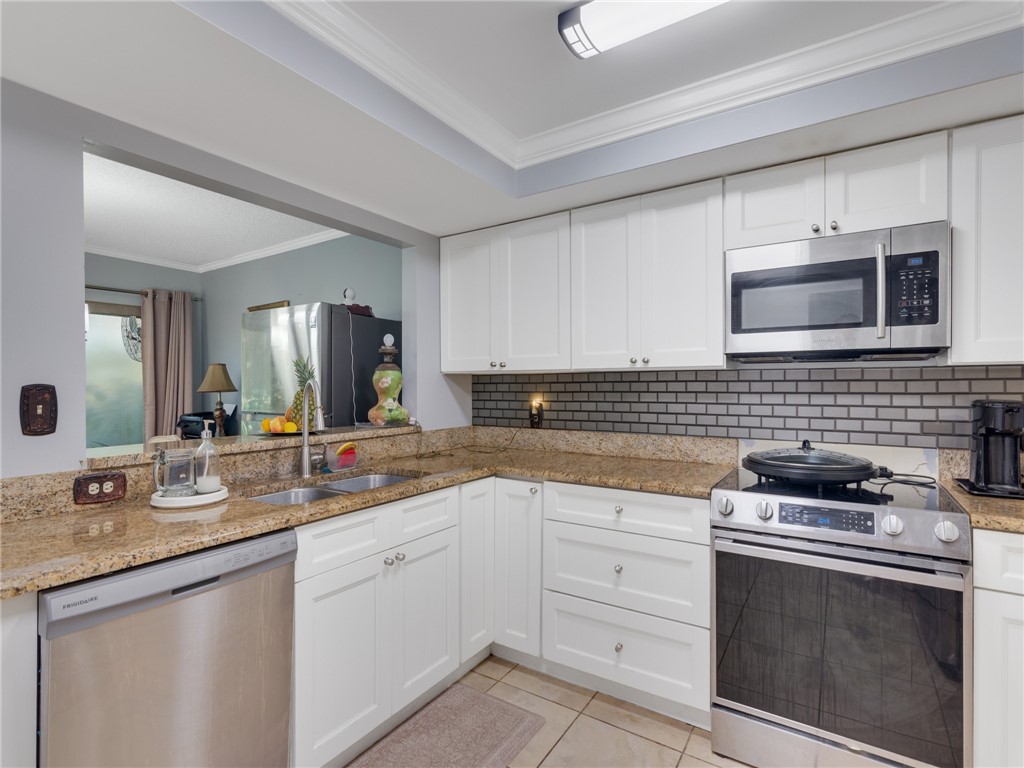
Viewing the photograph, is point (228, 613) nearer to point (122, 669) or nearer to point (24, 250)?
point (122, 669)

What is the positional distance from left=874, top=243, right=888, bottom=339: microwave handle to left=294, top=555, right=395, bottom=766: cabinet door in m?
2.01

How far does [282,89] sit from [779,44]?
160 centimetres

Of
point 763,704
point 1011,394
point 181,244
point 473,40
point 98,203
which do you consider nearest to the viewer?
point 473,40

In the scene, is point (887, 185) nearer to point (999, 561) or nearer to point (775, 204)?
point (775, 204)

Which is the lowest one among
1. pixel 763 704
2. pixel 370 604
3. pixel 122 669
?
pixel 763 704

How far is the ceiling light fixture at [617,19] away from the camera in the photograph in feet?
4.68

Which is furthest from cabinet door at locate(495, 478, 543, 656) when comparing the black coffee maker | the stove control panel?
the black coffee maker

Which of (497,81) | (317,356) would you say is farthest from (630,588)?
(317,356)

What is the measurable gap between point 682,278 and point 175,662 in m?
2.23

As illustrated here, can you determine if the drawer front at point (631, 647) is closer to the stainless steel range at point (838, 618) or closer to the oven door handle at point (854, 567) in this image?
the stainless steel range at point (838, 618)

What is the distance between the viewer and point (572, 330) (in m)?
2.59

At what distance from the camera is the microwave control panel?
1.78 m

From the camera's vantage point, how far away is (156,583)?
124 cm

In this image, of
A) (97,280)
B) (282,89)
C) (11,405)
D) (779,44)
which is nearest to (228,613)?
(11,405)
